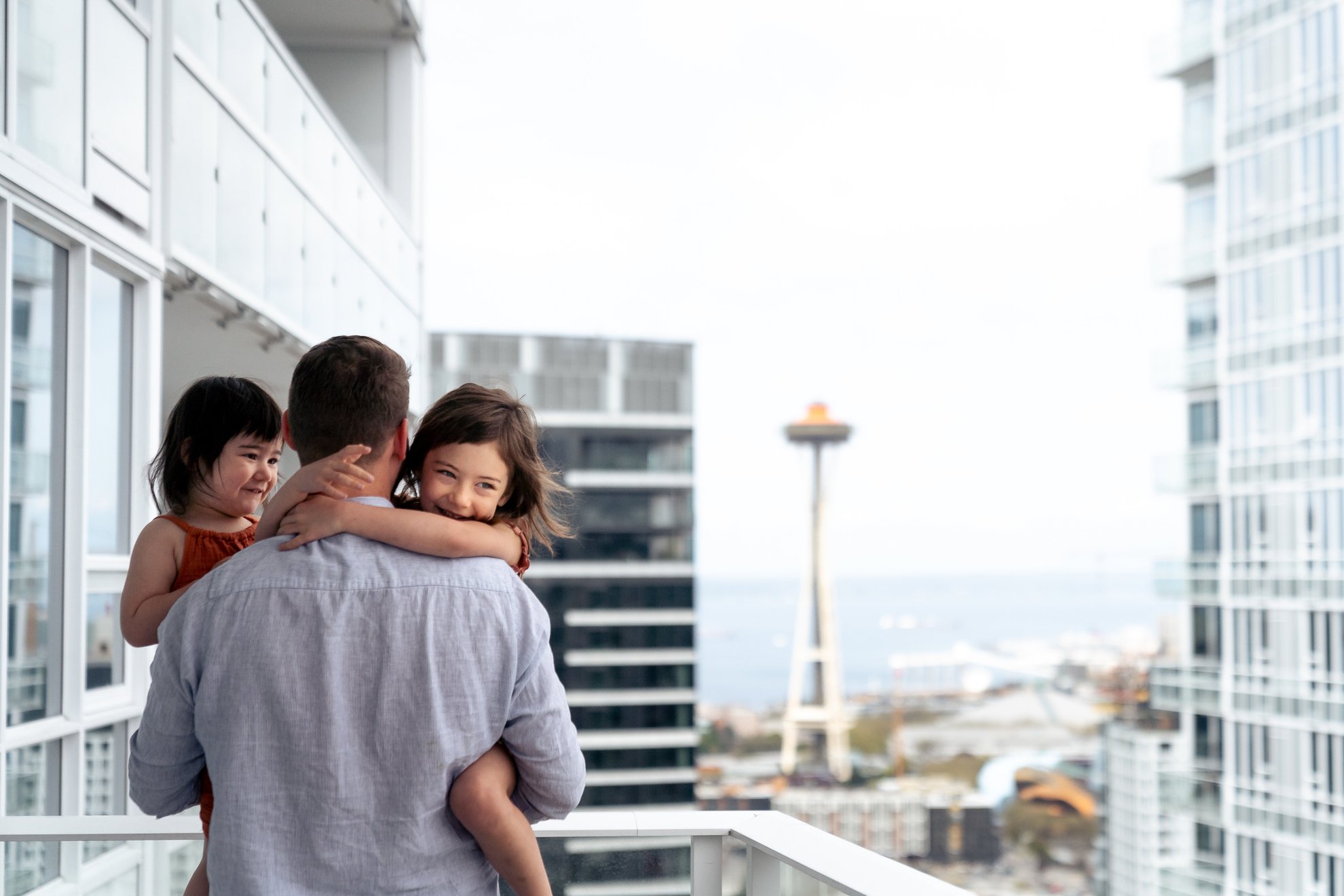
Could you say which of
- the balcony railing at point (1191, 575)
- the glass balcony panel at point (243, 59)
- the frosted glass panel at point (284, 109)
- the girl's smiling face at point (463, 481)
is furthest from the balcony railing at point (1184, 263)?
the girl's smiling face at point (463, 481)

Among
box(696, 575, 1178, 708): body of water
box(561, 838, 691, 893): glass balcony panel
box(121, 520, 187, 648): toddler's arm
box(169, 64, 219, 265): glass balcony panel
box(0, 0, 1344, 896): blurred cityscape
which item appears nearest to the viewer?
box(121, 520, 187, 648): toddler's arm

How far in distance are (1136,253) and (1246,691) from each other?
4105cm

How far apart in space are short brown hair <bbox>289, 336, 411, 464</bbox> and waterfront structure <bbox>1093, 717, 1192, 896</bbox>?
2338 cm

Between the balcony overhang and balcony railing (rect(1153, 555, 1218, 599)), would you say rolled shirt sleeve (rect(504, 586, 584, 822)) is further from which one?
balcony railing (rect(1153, 555, 1218, 599))

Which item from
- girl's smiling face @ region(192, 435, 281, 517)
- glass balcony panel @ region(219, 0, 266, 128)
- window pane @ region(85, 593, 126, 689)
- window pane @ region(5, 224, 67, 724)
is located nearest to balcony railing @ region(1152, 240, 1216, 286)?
glass balcony panel @ region(219, 0, 266, 128)

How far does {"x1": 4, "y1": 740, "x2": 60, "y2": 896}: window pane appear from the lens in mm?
2197

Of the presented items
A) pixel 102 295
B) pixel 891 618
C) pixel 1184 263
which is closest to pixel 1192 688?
pixel 1184 263

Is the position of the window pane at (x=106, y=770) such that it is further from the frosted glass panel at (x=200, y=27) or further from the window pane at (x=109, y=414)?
the frosted glass panel at (x=200, y=27)

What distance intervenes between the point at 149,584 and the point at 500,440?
1.78 feet

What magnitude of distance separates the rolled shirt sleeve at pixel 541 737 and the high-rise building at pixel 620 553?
130 feet

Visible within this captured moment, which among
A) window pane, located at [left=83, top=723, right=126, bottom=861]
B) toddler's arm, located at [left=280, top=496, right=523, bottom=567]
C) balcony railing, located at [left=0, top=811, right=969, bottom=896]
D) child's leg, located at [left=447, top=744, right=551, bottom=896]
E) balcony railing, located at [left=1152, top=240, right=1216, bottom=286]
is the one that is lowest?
window pane, located at [left=83, top=723, right=126, bottom=861]

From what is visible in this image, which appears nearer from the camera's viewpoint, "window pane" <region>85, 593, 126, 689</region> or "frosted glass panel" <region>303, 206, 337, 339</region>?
"window pane" <region>85, 593, 126, 689</region>

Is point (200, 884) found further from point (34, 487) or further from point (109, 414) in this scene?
point (109, 414)

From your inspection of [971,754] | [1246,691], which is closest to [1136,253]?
[971,754]
